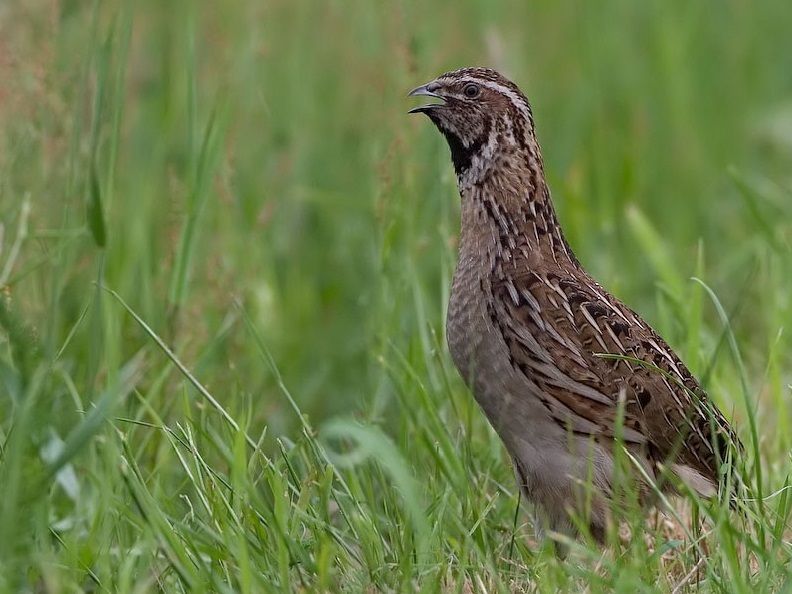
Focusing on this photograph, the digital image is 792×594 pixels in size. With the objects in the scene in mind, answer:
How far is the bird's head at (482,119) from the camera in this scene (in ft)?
15.5

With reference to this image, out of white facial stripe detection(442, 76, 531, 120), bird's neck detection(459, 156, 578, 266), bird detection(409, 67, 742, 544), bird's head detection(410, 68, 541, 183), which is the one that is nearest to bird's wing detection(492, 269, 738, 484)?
bird detection(409, 67, 742, 544)

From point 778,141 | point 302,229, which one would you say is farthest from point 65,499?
point 778,141

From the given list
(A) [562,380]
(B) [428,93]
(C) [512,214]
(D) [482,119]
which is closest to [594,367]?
(A) [562,380]

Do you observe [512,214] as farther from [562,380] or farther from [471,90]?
[562,380]

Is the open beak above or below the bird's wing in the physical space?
above

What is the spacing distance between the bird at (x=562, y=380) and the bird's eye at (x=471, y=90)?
380 mm

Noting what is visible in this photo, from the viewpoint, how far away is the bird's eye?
475 cm

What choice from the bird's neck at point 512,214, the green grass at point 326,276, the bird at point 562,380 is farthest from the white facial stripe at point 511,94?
the green grass at point 326,276

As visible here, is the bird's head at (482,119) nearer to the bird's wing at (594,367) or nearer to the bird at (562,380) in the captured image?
the bird at (562,380)

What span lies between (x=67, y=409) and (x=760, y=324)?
3471mm

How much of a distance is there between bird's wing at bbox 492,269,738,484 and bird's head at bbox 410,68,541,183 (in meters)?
0.45

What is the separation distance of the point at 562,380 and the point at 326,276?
3310 millimetres

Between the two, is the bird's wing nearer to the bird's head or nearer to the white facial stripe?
the bird's head

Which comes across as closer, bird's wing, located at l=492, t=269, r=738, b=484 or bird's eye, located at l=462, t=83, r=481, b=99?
bird's wing, located at l=492, t=269, r=738, b=484
